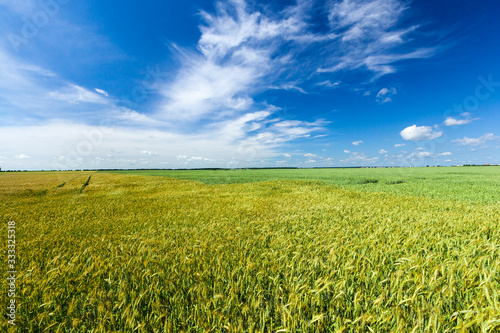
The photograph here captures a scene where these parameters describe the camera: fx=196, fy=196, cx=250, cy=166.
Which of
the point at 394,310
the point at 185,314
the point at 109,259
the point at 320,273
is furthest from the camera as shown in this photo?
the point at 109,259

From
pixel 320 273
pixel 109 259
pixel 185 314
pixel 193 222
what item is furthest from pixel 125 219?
pixel 320 273

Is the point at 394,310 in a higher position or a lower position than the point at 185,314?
higher

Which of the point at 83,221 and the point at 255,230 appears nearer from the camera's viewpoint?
the point at 255,230

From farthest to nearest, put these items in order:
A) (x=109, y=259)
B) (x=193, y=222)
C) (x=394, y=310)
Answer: (x=193, y=222)
(x=109, y=259)
(x=394, y=310)

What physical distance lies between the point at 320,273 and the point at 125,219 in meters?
5.75

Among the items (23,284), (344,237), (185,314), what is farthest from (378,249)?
(23,284)

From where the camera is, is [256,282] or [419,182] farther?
[419,182]

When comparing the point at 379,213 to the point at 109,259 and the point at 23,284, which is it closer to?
the point at 109,259

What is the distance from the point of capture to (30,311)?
210 centimetres

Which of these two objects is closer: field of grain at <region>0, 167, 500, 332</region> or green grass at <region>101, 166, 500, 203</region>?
field of grain at <region>0, 167, 500, 332</region>

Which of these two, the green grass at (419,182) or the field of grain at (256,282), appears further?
the green grass at (419,182)

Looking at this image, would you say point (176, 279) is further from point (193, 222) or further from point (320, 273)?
point (193, 222)

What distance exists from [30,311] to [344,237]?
184 inches

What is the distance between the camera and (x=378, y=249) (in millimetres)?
3449
